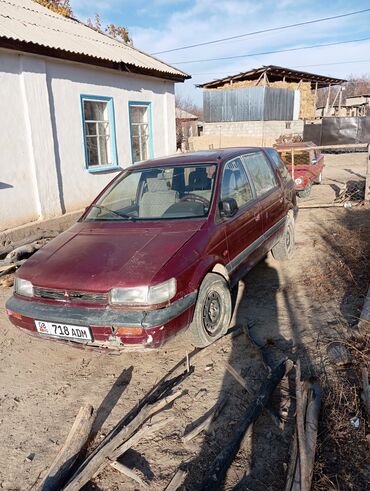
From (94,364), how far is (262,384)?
152 cm

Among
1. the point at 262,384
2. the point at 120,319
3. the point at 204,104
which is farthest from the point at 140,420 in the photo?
the point at 204,104

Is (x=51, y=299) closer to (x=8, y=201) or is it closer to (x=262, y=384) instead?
(x=262, y=384)

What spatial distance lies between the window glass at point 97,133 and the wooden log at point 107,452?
718 centimetres

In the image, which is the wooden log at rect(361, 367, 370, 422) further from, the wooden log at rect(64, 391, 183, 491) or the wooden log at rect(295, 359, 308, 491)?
the wooden log at rect(64, 391, 183, 491)

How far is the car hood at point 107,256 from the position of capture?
3010mm

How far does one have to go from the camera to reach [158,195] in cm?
421

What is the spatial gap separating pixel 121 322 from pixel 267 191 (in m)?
2.96

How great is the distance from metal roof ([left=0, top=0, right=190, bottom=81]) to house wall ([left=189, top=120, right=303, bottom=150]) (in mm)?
13293

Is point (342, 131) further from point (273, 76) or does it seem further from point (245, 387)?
point (245, 387)

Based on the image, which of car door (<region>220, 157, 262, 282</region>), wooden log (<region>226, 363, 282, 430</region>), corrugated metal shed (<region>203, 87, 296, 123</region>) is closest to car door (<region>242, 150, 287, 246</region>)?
car door (<region>220, 157, 262, 282</region>)

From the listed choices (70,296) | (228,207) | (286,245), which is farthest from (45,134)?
(70,296)

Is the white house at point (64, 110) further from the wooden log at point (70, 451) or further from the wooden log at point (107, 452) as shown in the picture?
the wooden log at point (107, 452)

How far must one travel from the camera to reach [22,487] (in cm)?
230

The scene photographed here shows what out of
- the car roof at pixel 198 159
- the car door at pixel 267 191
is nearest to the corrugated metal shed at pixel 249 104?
the car door at pixel 267 191
